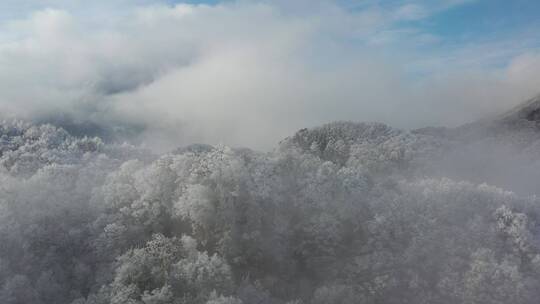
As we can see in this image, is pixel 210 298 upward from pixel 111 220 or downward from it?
downward

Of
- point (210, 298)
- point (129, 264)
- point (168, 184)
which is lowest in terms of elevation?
point (210, 298)

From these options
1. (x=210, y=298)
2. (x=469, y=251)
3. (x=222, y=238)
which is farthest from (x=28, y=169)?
(x=469, y=251)

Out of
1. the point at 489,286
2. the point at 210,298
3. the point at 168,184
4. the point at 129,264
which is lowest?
the point at 489,286

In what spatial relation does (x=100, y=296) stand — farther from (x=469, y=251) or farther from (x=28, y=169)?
(x=28, y=169)

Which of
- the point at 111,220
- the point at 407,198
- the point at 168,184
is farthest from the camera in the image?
the point at 407,198

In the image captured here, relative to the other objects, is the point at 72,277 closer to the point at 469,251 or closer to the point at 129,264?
the point at 129,264

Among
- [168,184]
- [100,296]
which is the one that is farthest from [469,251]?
[100,296]

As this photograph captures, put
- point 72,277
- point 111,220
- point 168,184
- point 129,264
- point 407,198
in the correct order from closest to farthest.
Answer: point 129,264, point 72,277, point 111,220, point 168,184, point 407,198

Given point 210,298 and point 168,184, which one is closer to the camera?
point 210,298

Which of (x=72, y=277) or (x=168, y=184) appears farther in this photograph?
(x=168, y=184)
